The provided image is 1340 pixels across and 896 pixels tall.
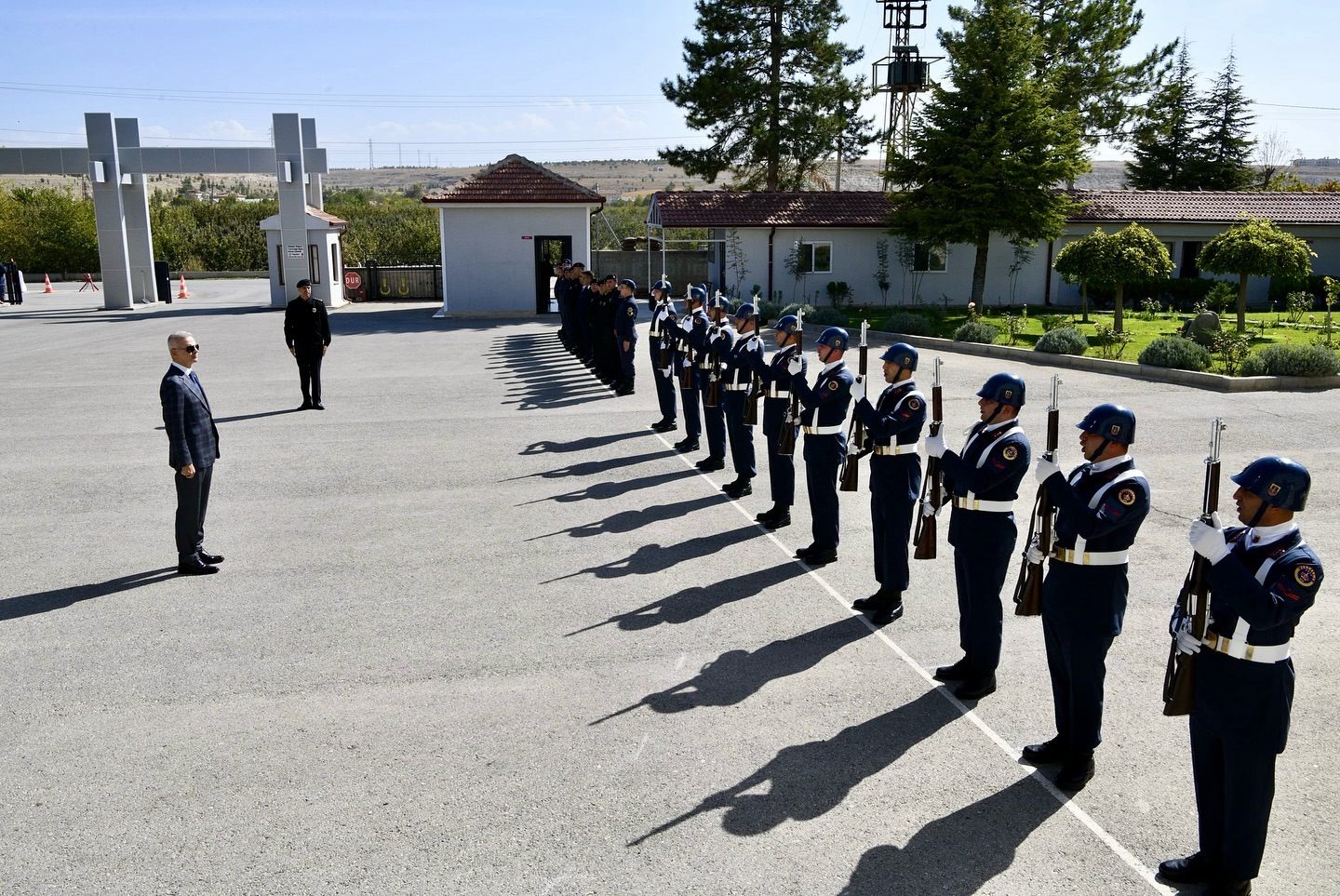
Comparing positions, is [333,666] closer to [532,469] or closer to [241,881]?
[241,881]

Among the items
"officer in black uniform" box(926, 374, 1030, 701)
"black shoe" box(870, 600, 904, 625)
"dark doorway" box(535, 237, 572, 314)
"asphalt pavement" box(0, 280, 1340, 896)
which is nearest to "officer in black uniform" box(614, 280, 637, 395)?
"asphalt pavement" box(0, 280, 1340, 896)

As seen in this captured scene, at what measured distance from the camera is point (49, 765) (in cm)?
519

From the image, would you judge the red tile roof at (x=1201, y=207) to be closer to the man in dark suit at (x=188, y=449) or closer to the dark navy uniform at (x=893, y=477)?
the dark navy uniform at (x=893, y=477)

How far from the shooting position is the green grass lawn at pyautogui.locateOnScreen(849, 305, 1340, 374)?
2086 cm

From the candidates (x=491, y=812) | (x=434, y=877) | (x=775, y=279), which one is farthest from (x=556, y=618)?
(x=775, y=279)

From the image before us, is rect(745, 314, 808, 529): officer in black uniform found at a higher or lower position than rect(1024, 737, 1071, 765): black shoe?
higher

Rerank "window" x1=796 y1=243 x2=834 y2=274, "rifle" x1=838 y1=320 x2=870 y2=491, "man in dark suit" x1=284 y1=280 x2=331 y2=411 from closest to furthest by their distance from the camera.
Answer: "rifle" x1=838 y1=320 x2=870 y2=491 < "man in dark suit" x1=284 y1=280 x2=331 y2=411 < "window" x1=796 y1=243 x2=834 y2=274

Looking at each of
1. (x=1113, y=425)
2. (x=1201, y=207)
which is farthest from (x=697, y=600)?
(x=1201, y=207)

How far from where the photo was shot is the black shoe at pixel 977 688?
585 centimetres

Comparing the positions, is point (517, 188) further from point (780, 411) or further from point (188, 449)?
point (188, 449)

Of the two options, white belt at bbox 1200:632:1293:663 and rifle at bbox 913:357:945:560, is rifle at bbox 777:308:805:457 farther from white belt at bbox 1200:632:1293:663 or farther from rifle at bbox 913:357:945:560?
white belt at bbox 1200:632:1293:663

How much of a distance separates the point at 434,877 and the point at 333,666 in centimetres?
242

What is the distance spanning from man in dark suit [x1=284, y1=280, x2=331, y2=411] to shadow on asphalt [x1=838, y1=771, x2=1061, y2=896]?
1187 centimetres

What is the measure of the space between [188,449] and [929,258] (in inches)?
1058
